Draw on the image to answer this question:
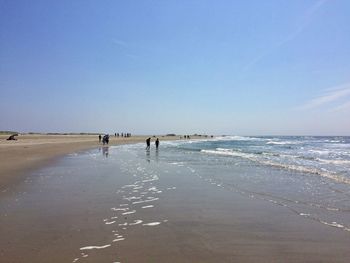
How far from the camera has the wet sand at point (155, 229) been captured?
624cm

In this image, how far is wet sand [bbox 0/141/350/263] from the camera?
20.5ft

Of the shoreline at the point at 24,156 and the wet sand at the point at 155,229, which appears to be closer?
the wet sand at the point at 155,229

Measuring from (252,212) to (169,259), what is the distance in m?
4.54

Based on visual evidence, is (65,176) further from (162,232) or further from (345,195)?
(345,195)

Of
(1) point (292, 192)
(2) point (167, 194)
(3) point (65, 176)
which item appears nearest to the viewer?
(2) point (167, 194)

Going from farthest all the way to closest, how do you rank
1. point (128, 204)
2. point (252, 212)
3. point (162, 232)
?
1. point (128, 204)
2. point (252, 212)
3. point (162, 232)

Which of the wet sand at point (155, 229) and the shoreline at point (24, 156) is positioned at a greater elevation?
the shoreline at point (24, 156)

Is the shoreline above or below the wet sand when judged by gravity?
above

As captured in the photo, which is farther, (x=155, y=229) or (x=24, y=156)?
(x=24, y=156)

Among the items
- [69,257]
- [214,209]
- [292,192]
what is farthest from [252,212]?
[69,257]

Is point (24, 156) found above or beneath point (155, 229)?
above

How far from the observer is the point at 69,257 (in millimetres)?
6012

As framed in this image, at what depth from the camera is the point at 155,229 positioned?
7965 millimetres

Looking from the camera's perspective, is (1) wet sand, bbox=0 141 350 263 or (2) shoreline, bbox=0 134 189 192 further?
(2) shoreline, bbox=0 134 189 192
